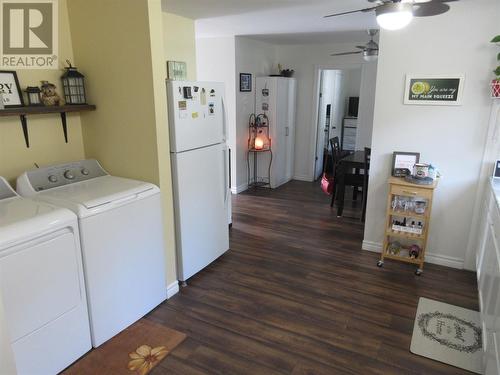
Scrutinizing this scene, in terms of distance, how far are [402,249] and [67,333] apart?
2.99m

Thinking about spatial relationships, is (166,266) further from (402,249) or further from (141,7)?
(402,249)

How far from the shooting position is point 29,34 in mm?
2547

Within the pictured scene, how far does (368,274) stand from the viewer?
10.9 feet

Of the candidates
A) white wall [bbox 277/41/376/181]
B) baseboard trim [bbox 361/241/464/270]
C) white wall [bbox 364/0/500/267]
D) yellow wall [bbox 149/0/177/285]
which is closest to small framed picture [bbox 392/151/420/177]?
white wall [bbox 364/0/500/267]

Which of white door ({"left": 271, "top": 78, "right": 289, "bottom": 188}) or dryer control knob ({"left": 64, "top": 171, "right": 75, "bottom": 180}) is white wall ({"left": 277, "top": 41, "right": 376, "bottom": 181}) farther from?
dryer control knob ({"left": 64, "top": 171, "right": 75, "bottom": 180})

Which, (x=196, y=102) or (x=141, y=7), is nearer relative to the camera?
(x=141, y=7)

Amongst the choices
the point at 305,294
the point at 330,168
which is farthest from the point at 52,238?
the point at 330,168

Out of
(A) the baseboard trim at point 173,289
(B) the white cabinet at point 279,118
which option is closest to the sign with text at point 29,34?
(A) the baseboard trim at point 173,289

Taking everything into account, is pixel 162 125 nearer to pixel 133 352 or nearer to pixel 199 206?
pixel 199 206

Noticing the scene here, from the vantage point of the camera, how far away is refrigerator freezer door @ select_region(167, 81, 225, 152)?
279 centimetres

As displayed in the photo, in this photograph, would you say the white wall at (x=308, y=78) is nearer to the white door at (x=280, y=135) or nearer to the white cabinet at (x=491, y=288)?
the white door at (x=280, y=135)

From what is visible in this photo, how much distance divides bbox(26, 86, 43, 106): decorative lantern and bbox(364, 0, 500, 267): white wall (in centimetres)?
285

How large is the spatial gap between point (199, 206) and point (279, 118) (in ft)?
10.8

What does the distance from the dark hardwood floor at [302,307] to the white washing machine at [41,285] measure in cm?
58
